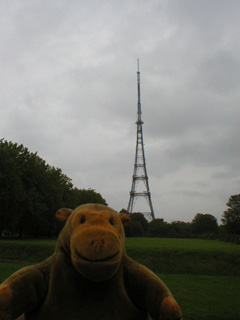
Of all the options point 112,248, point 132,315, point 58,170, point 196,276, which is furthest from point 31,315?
point 58,170

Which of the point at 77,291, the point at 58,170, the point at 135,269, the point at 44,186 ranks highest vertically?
the point at 58,170

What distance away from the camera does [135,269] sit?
3109 millimetres

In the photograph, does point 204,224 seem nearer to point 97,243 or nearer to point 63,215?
point 63,215

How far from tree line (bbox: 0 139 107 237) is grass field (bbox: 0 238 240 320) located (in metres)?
4.71

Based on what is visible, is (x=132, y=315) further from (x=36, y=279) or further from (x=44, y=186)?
(x=44, y=186)

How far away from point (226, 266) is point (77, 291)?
14427 millimetres

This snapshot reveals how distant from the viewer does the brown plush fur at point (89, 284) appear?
8.32ft

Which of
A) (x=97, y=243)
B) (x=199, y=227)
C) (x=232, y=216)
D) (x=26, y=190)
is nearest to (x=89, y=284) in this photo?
(x=97, y=243)

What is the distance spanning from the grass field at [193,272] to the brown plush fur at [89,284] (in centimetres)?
516

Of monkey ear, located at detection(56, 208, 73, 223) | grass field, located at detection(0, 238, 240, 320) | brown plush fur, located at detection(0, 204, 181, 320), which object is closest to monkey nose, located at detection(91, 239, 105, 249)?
brown plush fur, located at detection(0, 204, 181, 320)

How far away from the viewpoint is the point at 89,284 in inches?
112

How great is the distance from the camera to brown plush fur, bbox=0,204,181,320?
2.54 meters

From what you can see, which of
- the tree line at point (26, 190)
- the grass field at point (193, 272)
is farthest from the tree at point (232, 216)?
the grass field at point (193, 272)

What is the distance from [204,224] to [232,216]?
51.7ft
